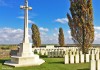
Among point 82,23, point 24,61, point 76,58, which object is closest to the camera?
point 24,61

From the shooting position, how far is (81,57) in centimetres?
1677

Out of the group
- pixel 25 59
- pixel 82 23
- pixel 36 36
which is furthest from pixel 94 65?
pixel 36 36

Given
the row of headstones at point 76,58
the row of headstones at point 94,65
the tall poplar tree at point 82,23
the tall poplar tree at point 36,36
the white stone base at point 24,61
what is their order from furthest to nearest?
the tall poplar tree at point 36,36 → the tall poplar tree at point 82,23 → the row of headstones at point 76,58 → the white stone base at point 24,61 → the row of headstones at point 94,65

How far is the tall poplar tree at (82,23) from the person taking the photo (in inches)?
856

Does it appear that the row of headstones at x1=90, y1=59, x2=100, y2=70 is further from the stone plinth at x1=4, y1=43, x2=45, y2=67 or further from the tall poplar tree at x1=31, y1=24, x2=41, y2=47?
the tall poplar tree at x1=31, y1=24, x2=41, y2=47

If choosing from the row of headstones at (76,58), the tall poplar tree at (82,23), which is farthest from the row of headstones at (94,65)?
the tall poplar tree at (82,23)

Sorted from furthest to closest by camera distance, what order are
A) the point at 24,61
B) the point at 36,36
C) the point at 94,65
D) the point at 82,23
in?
the point at 36,36
the point at 82,23
the point at 24,61
the point at 94,65

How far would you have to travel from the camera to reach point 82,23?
857 inches

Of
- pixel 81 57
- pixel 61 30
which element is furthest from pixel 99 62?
pixel 61 30

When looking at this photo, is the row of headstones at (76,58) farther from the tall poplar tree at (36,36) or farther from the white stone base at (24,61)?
the tall poplar tree at (36,36)

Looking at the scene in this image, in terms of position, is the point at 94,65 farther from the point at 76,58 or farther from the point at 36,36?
the point at 36,36

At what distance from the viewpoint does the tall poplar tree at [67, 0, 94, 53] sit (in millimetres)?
21734

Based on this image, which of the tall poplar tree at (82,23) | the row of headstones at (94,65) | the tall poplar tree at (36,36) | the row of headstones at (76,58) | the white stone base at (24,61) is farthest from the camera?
the tall poplar tree at (36,36)

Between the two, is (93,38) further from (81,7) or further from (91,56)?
(91,56)
